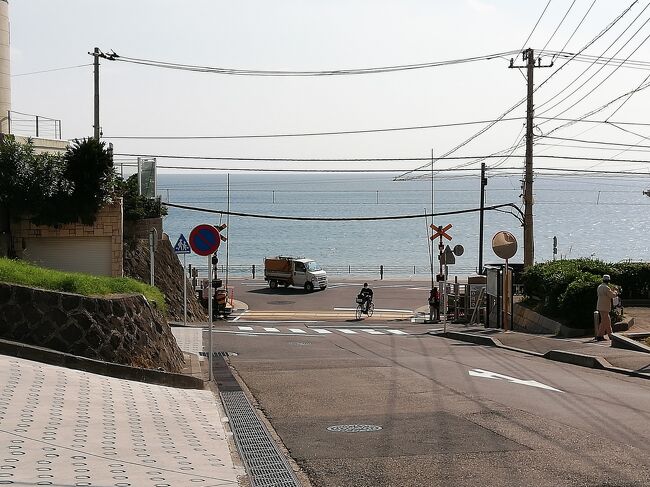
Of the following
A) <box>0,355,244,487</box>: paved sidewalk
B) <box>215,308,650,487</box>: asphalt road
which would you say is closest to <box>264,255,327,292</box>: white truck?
<box>215,308,650,487</box>: asphalt road

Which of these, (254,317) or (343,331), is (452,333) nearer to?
(343,331)

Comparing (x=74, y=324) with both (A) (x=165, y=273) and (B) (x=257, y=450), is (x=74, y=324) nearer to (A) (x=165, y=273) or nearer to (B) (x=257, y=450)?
(B) (x=257, y=450)

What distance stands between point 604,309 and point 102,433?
50.4 feet

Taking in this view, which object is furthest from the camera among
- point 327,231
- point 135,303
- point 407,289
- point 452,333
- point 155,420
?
point 327,231

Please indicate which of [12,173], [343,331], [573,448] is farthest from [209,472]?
[343,331]

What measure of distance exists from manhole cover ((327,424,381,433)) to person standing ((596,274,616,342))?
12.2m

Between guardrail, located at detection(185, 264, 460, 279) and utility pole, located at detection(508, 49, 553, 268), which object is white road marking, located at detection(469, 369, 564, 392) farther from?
guardrail, located at detection(185, 264, 460, 279)

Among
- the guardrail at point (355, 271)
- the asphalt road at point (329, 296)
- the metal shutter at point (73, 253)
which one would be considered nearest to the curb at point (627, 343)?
the metal shutter at point (73, 253)

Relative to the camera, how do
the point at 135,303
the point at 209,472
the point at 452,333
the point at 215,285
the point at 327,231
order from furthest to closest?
the point at 327,231, the point at 215,285, the point at 452,333, the point at 135,303, the point at 209,472

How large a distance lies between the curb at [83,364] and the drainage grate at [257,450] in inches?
54.6

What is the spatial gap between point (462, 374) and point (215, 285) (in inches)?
915

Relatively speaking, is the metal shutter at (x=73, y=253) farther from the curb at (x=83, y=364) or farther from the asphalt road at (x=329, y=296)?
the asphalt road at (x=329, y=296)

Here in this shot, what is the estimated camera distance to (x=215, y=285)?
38.9 metres

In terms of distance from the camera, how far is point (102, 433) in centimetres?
990
